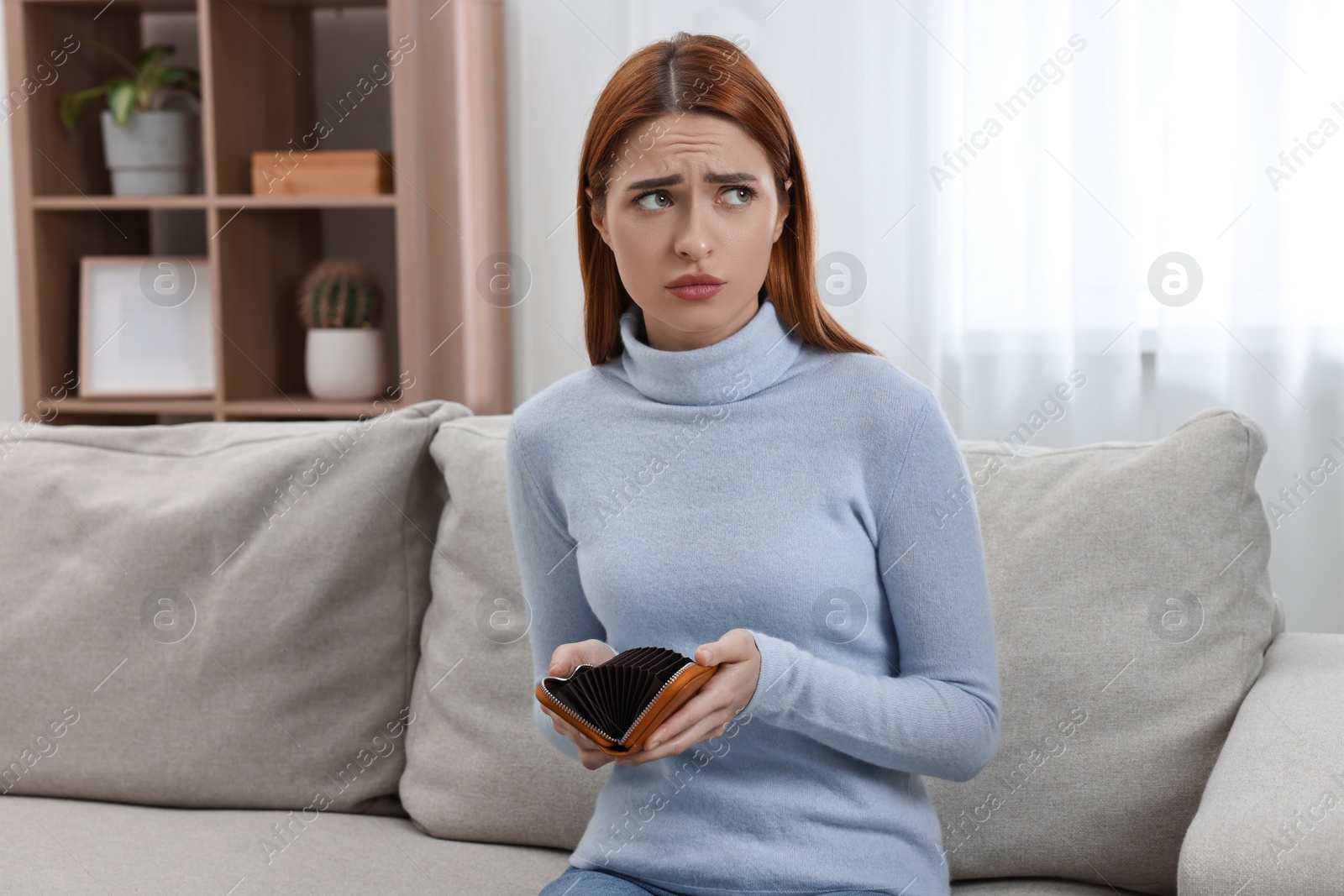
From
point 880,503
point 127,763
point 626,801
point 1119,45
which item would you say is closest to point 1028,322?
point 1119,45

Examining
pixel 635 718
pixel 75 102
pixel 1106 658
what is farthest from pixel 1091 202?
pixel 75 102

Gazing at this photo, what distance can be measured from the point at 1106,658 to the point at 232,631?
39.6 inches

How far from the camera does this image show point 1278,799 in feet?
3.09

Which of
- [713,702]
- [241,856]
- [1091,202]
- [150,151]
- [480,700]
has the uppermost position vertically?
[150,151]

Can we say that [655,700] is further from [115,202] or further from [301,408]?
[115,202]

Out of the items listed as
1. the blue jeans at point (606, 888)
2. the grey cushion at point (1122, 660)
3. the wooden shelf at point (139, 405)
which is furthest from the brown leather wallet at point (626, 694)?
the wooden shelf at point (139, 405)

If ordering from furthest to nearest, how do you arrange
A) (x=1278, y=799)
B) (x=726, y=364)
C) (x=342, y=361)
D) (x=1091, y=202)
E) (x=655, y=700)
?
(x=342, y=361) → (x=1091, y=202) → (x=726, y=364) → (x=1278, y=799) → (x=655, y=700)

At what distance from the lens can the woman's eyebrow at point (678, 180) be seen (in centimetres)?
98

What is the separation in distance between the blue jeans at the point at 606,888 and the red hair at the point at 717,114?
465 mm

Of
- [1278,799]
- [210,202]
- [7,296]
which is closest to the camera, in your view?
[1278,799]

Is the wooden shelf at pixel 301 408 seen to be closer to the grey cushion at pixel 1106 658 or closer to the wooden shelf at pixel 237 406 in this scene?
the wooden shelf at pixel 237 406

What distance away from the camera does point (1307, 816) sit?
0.91m

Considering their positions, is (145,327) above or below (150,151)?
below

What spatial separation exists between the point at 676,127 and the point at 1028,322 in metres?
1.46
